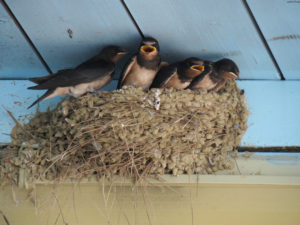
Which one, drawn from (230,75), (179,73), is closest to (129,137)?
(179,73)

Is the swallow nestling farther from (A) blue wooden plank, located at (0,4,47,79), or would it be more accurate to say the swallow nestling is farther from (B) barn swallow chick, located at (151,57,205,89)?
(B) barn swallow chick, located at (151,57,205,89)

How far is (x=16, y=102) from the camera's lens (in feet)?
8.37

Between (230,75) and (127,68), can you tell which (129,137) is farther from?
(230,75)

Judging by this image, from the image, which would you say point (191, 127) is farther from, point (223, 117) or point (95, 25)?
point (95, 25)

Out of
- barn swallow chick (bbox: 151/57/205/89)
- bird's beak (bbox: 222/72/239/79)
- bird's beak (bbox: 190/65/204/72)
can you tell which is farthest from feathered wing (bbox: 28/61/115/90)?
bird's beak (bbox: 222/72/239/79)

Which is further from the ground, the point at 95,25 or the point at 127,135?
the point at 95,25

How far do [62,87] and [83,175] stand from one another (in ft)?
1.88

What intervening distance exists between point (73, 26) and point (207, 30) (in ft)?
2.46

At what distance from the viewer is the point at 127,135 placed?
2.17 metres

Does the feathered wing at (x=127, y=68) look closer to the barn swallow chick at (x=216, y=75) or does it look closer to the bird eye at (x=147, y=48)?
the bird eye at (x=147, y=48)

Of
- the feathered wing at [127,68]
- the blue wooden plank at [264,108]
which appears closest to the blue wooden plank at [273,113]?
the blue wooden plank at [264,108]

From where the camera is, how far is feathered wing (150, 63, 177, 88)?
2.56 meters

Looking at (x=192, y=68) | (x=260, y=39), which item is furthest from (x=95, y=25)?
(x=260, y=39)

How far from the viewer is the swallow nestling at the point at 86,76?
2.38m
